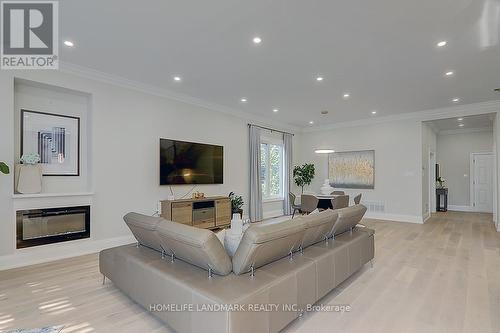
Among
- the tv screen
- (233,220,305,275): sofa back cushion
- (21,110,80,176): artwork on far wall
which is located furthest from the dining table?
(21,110,80,176): artwork on far wall

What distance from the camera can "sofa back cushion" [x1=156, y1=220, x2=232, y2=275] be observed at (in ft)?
6.49

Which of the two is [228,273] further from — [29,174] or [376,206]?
[376,206]

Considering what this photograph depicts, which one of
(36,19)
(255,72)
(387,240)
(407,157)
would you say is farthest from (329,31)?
(407,157)

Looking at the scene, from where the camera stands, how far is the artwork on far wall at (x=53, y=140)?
411cm

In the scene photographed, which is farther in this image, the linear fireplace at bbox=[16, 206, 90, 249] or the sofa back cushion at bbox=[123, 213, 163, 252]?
the linear fireplace at bbox=[16, 206, 90, 249]

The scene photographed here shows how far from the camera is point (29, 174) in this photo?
3.95 metres

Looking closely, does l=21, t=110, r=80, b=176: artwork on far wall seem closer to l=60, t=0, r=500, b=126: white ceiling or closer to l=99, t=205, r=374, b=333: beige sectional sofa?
l=60, t=0, r=500, b=126: white ceiling

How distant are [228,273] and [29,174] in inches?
146

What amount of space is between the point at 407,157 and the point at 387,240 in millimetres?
3202

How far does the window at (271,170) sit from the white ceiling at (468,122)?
448 centimetres

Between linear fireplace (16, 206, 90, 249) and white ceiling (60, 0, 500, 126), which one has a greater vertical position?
white ceiling (60, 0, 500, 126)

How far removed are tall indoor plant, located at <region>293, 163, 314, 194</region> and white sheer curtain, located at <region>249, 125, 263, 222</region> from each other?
6.49 feet

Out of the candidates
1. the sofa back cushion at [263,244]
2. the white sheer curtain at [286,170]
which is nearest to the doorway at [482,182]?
the white sheer curtain at [286,170]

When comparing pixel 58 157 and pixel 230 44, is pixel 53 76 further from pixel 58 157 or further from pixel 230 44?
pixel 230 44
